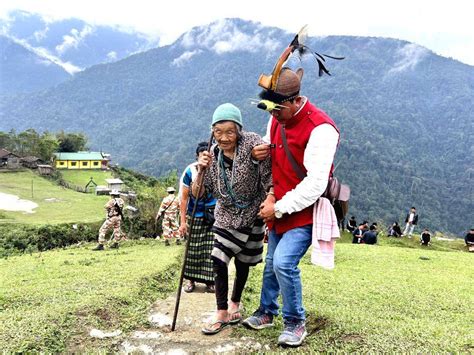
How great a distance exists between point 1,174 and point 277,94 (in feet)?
185

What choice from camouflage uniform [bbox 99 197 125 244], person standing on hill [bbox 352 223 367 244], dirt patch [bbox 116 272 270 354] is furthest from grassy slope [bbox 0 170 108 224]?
dirt patch [bbox 116 272 270 354]

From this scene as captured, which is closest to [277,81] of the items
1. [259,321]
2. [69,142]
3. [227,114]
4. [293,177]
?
[227,114]

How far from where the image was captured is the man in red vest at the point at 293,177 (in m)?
4.06

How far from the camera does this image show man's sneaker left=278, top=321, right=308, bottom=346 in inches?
169

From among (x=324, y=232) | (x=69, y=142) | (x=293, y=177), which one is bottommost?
(x=69, y=142)

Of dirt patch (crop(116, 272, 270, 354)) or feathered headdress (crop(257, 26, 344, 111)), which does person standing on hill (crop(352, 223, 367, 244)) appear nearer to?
dirt patch (crop(116, 272, 270, 354))

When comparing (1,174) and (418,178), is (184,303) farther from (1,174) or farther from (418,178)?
(418,178)

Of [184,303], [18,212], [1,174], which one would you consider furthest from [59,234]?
[1,174]

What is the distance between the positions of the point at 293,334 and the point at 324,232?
1029 millimetres

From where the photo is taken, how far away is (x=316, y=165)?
159 inches

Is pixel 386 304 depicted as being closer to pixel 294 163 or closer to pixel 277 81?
pixel 294 163

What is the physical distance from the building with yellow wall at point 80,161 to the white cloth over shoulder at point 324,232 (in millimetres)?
69150

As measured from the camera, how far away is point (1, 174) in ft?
175

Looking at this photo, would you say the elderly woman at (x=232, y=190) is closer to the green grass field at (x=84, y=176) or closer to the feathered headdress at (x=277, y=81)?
the feathered headdress at (x=277, y=81)
